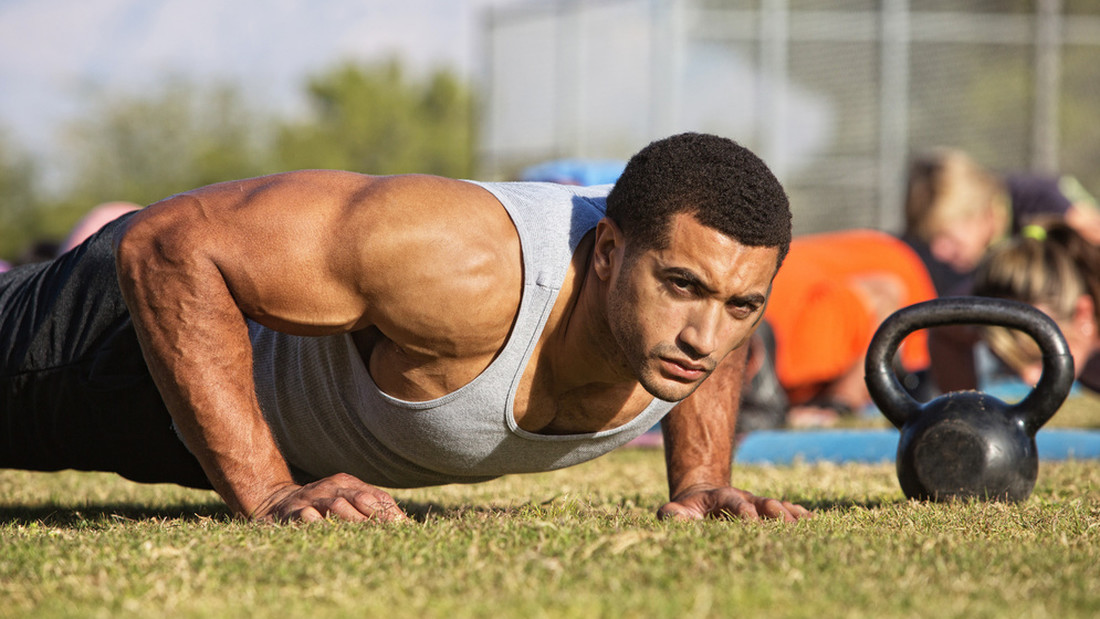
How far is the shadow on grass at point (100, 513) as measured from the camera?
3.72m

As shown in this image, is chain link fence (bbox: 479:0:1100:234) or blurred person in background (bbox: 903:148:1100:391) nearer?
blurred person in background (bbox: 903:148:1100:391)

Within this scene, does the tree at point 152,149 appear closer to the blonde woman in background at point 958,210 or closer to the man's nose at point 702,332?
the blonde woman in background at point 958,210

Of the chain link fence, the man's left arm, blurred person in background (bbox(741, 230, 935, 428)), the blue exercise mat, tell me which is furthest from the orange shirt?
the chain link fence

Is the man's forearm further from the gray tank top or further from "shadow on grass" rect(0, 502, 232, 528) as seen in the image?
"shadow on grass" rect(0, 502, 232, 528)

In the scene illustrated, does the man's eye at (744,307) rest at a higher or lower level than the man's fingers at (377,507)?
higher

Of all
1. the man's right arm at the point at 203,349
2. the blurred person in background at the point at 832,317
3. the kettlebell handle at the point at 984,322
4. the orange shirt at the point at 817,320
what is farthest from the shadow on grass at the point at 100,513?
the orange shirt at the point at 817,320

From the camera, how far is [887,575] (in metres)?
2.46

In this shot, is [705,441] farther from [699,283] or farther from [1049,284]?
[1049,284]

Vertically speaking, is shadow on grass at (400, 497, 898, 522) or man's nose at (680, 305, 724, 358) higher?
man's nose at (680, 305, 724, 358)

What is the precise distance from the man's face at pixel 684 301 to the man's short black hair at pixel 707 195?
33 mm

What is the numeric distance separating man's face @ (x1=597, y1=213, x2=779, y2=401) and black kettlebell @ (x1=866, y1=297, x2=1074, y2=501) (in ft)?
3.20

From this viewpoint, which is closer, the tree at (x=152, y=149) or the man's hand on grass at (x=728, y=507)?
the man's hand on grass at (x=728, y=507)

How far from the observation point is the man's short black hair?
314 cm

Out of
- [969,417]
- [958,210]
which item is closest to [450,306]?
[969,417]
